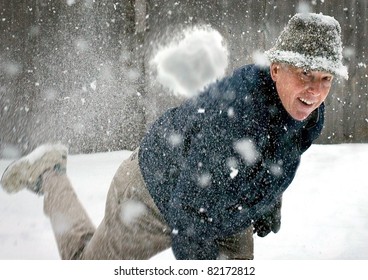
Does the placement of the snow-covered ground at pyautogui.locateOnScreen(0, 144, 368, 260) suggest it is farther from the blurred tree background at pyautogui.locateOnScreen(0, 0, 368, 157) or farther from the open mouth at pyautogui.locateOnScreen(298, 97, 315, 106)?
the open mouth at pyautogui.locateOnScreen(298, 97, 315, 106)

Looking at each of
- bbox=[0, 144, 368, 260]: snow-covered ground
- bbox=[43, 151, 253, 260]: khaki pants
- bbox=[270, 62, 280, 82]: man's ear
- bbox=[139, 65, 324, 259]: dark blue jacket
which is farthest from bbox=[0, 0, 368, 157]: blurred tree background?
bbox=[270, 62, 280, 82]: man's ear

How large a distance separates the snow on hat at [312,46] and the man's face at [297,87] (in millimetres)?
27

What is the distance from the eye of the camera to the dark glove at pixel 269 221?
4.75 ft

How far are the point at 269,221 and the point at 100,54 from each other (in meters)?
1.91

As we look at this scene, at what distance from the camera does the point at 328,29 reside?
1.12 m

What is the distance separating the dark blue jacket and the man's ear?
0.02m

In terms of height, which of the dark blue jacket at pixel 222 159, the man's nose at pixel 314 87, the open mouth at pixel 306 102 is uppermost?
the man's nose at pixel 314 87

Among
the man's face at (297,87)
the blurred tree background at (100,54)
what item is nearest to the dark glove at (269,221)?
the man's face at (297,87)

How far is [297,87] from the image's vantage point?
113 cm

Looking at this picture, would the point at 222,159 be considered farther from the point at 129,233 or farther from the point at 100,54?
the point at 100,54

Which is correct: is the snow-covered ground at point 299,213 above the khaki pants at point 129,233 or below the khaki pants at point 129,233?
below

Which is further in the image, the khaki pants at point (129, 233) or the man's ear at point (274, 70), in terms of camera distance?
the khaki pants at point (129, 233)

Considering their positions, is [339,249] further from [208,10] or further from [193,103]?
[208,10]

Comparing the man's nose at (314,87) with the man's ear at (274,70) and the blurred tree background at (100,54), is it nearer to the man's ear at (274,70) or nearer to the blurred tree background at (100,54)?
the man's ear at (274,70)
